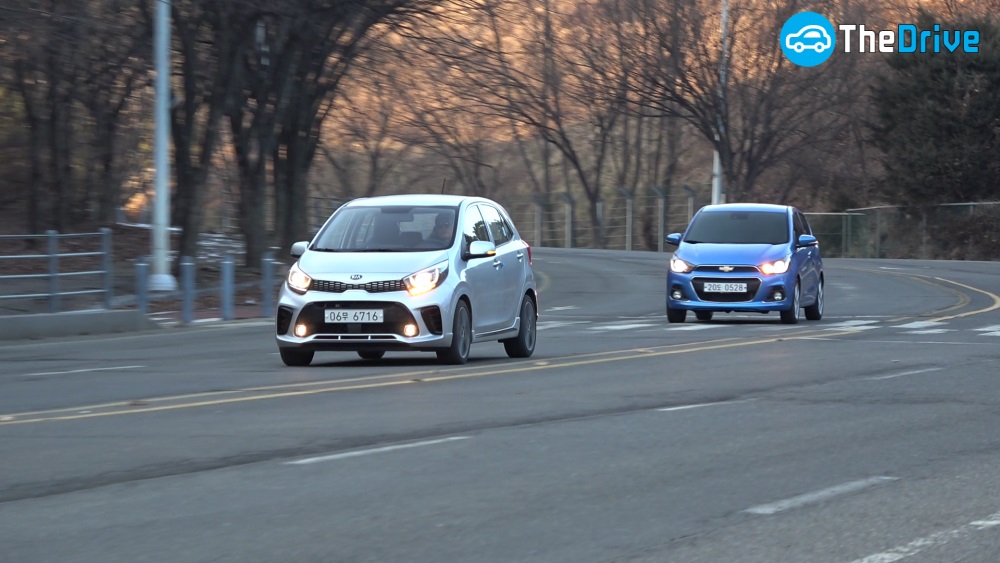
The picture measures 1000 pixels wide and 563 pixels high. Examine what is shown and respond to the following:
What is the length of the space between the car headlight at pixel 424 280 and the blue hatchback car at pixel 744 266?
323 inches

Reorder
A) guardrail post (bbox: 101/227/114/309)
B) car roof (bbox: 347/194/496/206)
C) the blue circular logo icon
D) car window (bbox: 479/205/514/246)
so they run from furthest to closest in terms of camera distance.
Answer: the blue circular logo icon
guardrail post (bbox: 101/227/114/309)
car window (bbox: 479/205/514/246)
car roof (bbox: 347/194/496/206)

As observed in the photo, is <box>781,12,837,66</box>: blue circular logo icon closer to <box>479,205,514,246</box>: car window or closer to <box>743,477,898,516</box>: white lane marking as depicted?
<box>479,205,514,246</box>: car window

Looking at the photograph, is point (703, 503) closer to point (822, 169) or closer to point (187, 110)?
point (187, 110)

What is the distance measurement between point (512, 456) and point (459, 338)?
632 centimetres

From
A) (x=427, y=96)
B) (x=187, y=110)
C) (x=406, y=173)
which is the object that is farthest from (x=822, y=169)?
(x=187, y=110)

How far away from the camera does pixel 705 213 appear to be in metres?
24.1

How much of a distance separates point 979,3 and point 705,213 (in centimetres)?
5133

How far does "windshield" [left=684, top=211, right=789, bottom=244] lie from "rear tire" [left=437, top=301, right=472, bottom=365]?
850cm

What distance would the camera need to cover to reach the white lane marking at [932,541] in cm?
639

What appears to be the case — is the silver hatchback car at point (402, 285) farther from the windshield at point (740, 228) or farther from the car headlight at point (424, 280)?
the windshield at point (740, 228)

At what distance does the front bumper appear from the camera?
1506cm

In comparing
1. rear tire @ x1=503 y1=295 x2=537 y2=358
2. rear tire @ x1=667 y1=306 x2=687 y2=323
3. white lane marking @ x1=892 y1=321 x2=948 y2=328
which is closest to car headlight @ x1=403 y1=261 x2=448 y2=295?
rear tire @ x1=503 y1=295 x2=537 y2=358

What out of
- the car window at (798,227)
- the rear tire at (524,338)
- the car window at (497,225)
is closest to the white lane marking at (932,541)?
the rear tire at (524,338)

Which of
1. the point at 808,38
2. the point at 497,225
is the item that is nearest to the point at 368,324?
the point at 497,225
